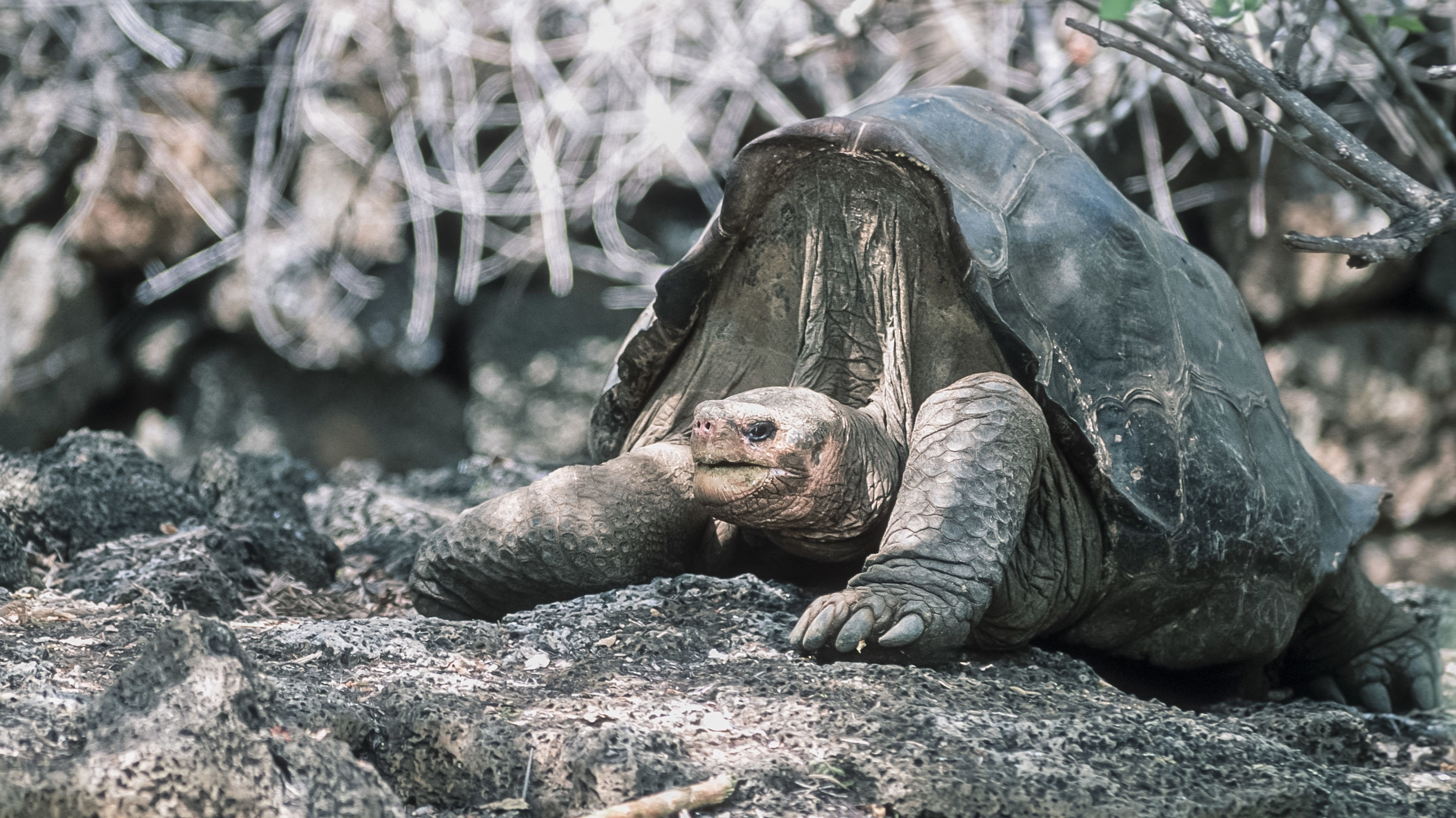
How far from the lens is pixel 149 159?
6395 millimetres

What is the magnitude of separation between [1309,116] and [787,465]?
3.77 feet

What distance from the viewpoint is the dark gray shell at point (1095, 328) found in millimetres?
2490

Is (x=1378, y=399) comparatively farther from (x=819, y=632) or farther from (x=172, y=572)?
(x=172, y=572)

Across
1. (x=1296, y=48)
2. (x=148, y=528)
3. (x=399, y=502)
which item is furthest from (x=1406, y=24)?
(x=148, y=528)

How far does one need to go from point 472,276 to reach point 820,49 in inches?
88.9

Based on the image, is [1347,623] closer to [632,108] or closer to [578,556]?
[578,556]

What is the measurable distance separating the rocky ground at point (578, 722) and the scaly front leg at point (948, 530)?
0.07 m

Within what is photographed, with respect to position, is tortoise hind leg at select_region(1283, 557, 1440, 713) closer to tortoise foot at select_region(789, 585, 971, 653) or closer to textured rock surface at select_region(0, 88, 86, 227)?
tortoise foot at select_region(789, 585, 971, 653)

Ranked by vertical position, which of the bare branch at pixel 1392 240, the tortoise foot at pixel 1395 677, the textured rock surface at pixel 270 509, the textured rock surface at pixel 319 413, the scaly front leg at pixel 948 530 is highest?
the bare branch at pixel 1392 240

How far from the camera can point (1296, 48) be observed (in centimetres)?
244

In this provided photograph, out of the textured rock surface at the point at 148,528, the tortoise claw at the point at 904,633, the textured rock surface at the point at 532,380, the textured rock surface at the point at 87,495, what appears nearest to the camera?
the tortoise claw at the point at 904,633

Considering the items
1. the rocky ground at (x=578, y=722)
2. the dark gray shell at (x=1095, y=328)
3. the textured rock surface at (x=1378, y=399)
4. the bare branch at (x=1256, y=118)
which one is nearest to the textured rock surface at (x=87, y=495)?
the rocky ground at (x=578, y=722)

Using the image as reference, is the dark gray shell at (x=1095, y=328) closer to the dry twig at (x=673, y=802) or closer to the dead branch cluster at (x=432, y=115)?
the dry twig at (x=673, y=802)

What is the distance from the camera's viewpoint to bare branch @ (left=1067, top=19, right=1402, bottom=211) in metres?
2.26
